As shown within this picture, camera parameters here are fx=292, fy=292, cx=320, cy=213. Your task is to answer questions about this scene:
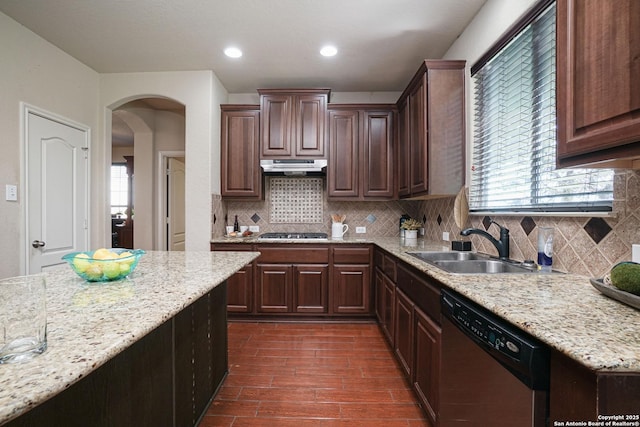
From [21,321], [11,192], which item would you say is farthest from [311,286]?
[11,192]

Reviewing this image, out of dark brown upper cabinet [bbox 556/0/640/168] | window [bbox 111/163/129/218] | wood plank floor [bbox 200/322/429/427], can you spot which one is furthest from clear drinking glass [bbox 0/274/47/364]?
window [bbox 111/163/129/218]

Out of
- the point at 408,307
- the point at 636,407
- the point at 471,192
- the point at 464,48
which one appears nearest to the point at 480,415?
the point at 636,407

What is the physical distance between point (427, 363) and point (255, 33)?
285cm

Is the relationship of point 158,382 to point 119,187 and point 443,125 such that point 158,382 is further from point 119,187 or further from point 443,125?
point 119,187

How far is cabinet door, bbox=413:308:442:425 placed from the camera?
1.50 metres

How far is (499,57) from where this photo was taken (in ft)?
6.69

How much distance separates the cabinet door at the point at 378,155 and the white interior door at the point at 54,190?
311 cm

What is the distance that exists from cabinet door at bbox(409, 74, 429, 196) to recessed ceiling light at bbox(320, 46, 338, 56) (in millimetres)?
849

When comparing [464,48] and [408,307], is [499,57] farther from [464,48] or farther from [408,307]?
[408,307]

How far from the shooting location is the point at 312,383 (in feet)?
6.75

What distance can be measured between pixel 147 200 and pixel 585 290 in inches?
206

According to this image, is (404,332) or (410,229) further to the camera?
(410,229)

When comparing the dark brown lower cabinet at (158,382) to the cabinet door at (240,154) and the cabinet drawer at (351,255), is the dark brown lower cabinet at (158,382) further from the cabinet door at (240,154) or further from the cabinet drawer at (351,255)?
the cabinet door at (240,154)

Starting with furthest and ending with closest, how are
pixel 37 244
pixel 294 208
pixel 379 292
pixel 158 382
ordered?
1. pixel 294 208
2. pixel 379 292
3. pixel 37 244
4. pixel 158 382
